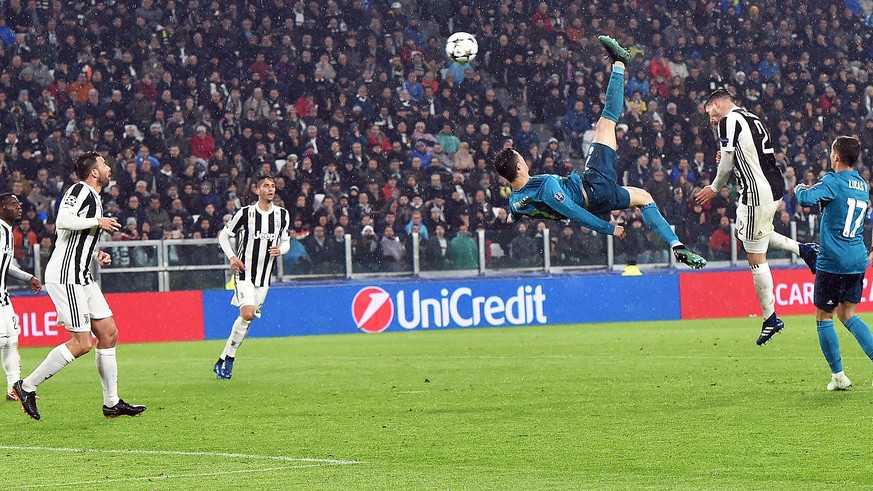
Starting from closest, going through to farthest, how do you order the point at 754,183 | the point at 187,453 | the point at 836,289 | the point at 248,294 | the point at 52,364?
the point at 187,453 → the point at 836,289 → the point at 52,364 → the point at 754,183 → the point at 248,294

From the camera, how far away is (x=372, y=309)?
879 inches

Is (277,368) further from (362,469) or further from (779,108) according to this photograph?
(779,108)

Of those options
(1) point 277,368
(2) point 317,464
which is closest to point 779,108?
(1) point 277,368

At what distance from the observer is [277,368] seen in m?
15.3

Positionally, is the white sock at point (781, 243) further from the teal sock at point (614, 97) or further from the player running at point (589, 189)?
the teal sock at point (614, 97)

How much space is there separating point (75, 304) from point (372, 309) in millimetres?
12198

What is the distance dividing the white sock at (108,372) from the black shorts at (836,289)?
560 cm

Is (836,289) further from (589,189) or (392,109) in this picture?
(392,109)

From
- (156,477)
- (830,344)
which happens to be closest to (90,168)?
(156,477)

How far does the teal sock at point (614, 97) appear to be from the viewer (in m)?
10.5

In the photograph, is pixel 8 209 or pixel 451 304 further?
pixel 451 304

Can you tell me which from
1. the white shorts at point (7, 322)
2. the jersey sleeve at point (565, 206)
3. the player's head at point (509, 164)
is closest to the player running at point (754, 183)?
the jersey sleeve at point (565, 206)

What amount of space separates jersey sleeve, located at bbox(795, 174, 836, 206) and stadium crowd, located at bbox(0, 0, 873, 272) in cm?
1281

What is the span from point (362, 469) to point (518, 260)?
15638 mm
